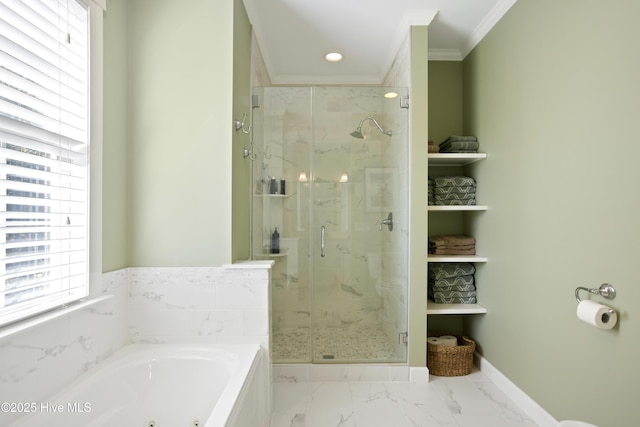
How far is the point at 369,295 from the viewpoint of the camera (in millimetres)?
2799

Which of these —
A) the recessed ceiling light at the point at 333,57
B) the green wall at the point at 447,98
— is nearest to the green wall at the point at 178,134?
the recessed ceiling light at the point at 333,57

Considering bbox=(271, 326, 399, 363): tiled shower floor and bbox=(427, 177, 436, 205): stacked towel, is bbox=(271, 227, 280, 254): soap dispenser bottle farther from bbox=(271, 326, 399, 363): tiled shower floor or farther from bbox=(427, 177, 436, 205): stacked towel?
bbox=(427, 177, 436, 205): stacked towel

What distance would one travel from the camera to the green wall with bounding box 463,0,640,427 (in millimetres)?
1444

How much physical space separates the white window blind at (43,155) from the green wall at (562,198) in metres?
2.33

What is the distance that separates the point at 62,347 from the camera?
57.2 inches

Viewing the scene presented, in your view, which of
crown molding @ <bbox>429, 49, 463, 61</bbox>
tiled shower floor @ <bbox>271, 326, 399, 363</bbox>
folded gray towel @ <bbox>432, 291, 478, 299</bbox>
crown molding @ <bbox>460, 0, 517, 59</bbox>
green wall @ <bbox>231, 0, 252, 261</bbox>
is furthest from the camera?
crown molding @ <bbox>429, 49, 463, 61</bbox>

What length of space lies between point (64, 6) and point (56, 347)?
1435 mm

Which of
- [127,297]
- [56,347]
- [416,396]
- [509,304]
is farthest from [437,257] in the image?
[56,347]

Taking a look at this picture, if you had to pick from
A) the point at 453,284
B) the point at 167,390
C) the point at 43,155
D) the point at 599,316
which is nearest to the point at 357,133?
the point at 453,284

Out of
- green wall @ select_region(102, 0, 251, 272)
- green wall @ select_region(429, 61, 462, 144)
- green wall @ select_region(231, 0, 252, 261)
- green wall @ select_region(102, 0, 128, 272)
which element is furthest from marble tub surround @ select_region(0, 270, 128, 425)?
green wall @ select_region(429, 61, 462, 144)

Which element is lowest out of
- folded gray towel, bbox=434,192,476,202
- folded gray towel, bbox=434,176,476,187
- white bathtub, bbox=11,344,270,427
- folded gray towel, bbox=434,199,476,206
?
white bathtub, bbox=11,344,270,427

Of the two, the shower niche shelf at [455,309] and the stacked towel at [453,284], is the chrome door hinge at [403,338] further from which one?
the stacked towel at [453,284]

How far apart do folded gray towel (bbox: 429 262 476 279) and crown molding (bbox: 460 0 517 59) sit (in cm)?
178

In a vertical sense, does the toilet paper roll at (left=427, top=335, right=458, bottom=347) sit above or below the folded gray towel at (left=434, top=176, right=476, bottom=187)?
below
